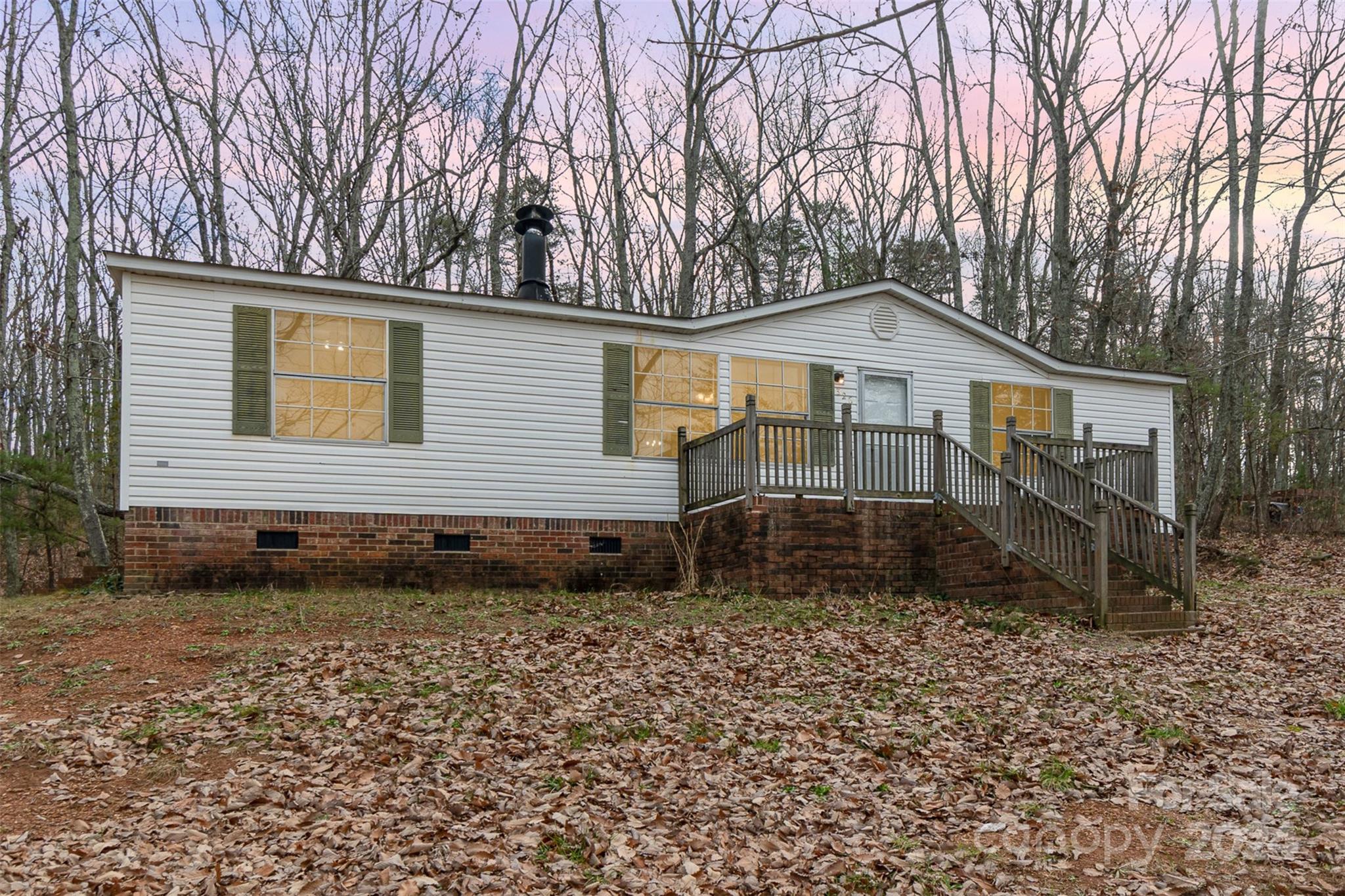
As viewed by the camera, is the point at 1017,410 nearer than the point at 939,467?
No

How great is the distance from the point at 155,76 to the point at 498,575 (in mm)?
14655

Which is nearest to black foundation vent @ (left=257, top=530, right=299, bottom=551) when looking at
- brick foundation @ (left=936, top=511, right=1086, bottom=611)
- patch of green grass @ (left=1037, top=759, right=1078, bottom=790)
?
brick foundation @ (left=936, top=511, right=1086, bottom=611)

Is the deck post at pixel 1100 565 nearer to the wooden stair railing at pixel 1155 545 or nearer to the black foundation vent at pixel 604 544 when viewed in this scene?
the wooden stair railing at pixel 1155 545

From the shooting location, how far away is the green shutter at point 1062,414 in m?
16.1

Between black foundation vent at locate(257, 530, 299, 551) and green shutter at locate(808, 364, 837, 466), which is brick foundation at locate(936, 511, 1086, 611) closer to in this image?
green shutter at locate(808, 364, 837, 466)

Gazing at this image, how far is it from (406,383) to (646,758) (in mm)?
7621

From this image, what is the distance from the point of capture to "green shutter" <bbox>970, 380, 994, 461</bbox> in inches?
608

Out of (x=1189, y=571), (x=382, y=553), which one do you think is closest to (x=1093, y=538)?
(x=1189, y=571)

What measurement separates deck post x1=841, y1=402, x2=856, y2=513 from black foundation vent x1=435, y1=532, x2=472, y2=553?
16.0ft

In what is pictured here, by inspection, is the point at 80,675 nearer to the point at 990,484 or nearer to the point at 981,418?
the point at 990,484

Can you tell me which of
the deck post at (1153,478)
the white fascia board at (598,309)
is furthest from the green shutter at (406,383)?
the deck post at (1153,478)

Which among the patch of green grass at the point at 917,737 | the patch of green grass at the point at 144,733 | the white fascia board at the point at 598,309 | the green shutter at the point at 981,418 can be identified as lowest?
the patch of green grass at the point at 917,737

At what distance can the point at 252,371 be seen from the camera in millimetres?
11648

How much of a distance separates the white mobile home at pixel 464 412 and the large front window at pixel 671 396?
0.10ft
